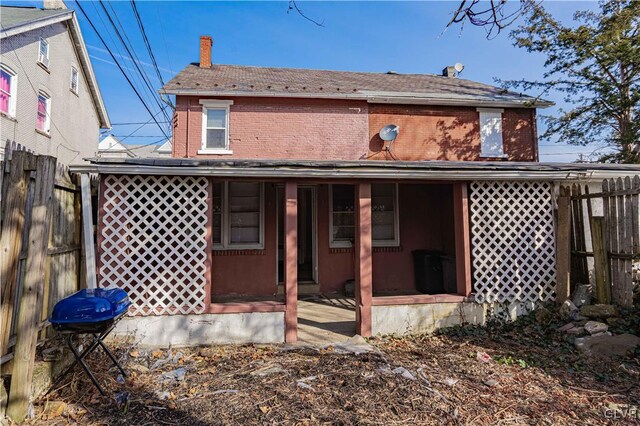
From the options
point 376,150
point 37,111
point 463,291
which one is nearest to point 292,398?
point 463,291

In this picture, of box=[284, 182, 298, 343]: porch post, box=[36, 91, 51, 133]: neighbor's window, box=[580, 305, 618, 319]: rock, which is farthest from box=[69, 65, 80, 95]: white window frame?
box=[580, 305, 618, 319]: rock

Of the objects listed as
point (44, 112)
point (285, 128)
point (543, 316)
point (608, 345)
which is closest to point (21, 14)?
point (44, 112)

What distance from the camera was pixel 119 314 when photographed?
3.52 meters

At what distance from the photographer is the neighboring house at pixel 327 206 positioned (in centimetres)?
501

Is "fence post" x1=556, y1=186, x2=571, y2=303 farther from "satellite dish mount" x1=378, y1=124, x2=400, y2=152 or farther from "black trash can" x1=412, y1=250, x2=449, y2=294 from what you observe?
"satellite dish mount" x1=378, y1=124, x2=400, y2=152

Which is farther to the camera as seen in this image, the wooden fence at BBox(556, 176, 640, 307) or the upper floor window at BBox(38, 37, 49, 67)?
the upper floor window at BBox(38, 37, 49, 67)

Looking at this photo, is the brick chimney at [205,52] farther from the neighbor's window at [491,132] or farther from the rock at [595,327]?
the rock at [595,327]

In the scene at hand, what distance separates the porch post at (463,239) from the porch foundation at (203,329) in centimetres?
304

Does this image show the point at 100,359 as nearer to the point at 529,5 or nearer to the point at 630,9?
the point at 529,5

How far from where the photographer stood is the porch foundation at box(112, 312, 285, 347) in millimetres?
→ 4848

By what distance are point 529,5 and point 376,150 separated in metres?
7.19

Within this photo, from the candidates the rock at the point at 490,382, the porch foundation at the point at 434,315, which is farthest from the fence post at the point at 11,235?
the rock at the point at 490,382

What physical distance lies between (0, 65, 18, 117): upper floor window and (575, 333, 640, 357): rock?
15.8 metres

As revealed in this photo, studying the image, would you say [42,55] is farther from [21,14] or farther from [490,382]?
[490,382]
